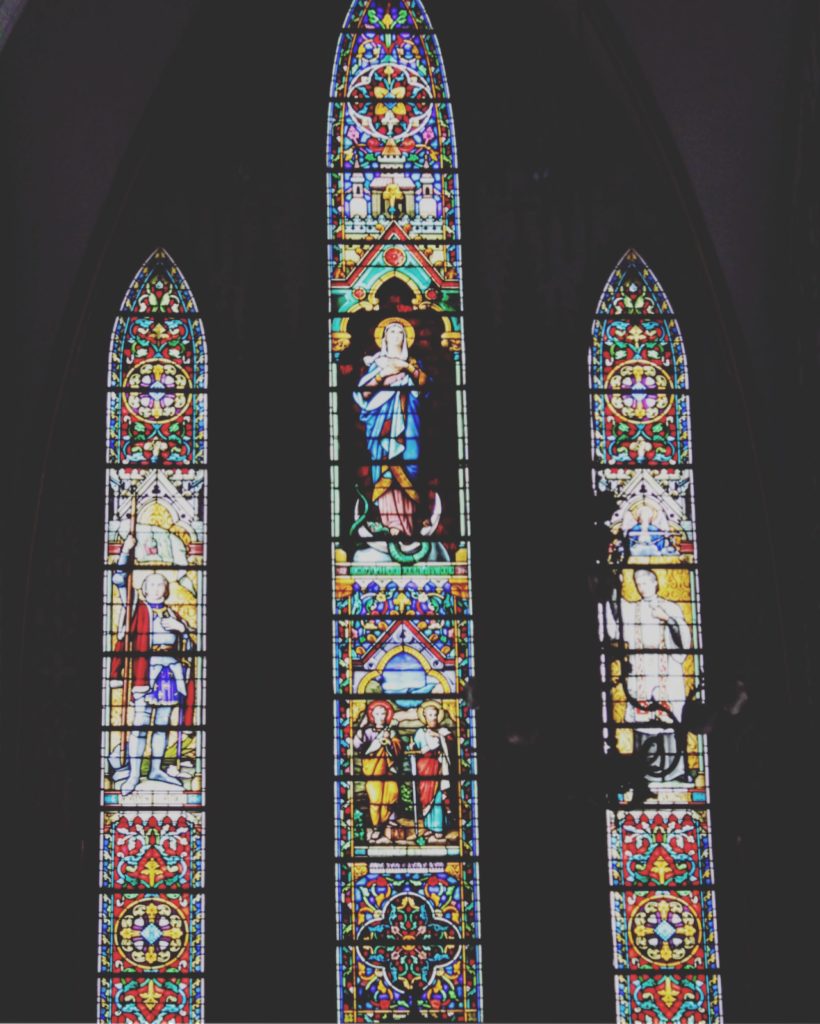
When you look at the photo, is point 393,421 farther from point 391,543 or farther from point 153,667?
point 153,667

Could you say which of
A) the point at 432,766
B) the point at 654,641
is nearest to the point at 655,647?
the point at 654,641

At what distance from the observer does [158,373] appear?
13.6 m

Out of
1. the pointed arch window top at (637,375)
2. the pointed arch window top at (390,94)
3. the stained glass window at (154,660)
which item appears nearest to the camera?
the stained glass window at (154,660)

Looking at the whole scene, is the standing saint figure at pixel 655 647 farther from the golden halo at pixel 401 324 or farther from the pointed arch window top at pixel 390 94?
the pointed arch window top at pixel 390 94

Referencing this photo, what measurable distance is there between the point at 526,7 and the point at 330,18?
126 cm

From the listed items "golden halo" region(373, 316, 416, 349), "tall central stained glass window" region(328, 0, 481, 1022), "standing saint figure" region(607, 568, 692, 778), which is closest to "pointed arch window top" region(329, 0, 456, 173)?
"tall central stained glass window" region(328, 0, 481, 1022)

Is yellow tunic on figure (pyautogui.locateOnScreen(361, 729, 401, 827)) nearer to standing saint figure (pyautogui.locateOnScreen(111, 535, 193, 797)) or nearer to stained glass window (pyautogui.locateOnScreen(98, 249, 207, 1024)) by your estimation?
stained glass window (pyautogui.locateOnScreen(98, 249, 207, 1024))

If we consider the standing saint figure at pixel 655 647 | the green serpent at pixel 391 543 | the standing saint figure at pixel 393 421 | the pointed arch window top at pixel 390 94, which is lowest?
the standing saint figure at pixel 655 647

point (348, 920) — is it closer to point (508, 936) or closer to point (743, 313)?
point (508, 936)

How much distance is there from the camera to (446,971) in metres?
12.5

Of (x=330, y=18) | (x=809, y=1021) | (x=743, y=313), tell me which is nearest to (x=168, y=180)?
(x=330, y=18)

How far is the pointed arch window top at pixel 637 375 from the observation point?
13.6m

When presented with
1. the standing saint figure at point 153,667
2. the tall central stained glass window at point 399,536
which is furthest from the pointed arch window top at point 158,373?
the tall central stained glass window at point 399,536

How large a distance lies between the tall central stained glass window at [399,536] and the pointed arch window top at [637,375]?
34.3 inches
